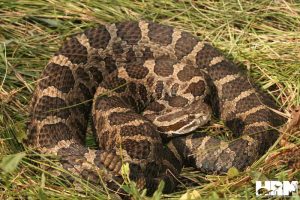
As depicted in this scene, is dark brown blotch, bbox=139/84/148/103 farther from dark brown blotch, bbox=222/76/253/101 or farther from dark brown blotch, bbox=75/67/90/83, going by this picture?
dark brown blotch, bbox=222/76/253/101

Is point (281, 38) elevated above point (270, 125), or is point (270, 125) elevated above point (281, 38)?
point (281, 38)

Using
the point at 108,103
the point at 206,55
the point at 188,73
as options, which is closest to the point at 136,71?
the point at 188,73

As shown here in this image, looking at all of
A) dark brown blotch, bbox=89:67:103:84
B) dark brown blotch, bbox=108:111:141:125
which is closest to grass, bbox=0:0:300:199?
dark brown blotch, bbox=89:67:103:84

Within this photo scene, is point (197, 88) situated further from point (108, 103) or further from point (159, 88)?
point (108, 103)

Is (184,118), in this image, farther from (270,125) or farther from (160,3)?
(160,3)

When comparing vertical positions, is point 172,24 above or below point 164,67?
above

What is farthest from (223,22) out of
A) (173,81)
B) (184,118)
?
(184,118)
